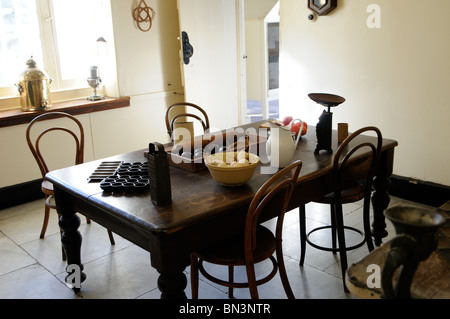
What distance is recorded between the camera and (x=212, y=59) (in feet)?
15.9

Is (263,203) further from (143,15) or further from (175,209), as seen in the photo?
(143,15)

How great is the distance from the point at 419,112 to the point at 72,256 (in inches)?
103

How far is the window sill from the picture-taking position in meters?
3.66

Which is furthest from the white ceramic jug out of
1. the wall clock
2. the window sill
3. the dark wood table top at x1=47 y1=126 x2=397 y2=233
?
the window sill

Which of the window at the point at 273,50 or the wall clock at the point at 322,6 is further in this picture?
the window at the point at 273,50

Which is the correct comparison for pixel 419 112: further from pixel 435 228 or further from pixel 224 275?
pixel 435 228

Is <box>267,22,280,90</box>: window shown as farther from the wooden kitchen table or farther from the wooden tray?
the wooden kitchen table

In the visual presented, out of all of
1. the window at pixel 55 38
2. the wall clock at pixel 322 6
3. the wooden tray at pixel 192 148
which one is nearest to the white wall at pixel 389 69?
the wall clock at pixel 322 6

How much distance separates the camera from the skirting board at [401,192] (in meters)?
3.47

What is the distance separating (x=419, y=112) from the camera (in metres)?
3.49

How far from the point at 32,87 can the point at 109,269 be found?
1.80 m

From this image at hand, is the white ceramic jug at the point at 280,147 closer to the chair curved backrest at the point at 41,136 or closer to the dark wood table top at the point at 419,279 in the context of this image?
the dark wood table top at the point at 419,279

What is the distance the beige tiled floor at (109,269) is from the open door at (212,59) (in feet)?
5.95
